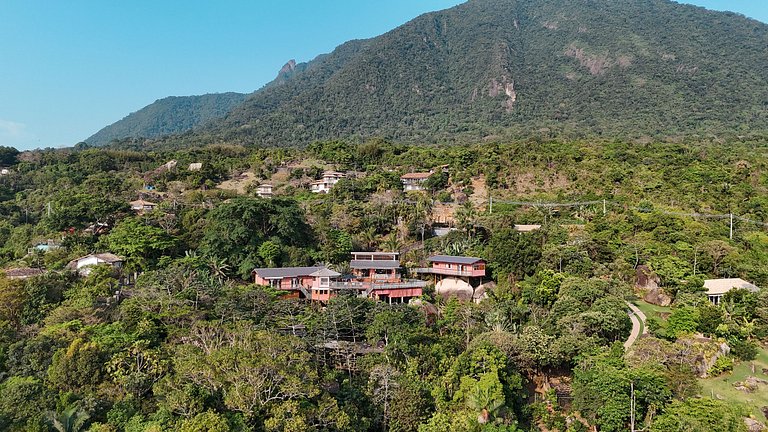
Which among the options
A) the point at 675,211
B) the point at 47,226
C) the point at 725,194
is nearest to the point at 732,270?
the point at 675,211

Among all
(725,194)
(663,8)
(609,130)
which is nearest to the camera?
(725,194)

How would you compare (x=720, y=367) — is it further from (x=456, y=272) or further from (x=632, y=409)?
(x=456, y=272)

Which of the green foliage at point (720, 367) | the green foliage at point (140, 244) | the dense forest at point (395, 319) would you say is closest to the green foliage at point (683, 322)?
the dense forest at point (395, 319)

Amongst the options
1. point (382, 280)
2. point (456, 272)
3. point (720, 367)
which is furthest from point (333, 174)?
point (720, 367)

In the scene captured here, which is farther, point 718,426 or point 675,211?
point 675,211

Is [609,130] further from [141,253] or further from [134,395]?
[134,395]

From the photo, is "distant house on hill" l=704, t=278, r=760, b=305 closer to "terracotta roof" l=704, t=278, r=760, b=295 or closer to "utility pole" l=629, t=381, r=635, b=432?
"terracotta roof" l=704, t=278, r=760, b=295

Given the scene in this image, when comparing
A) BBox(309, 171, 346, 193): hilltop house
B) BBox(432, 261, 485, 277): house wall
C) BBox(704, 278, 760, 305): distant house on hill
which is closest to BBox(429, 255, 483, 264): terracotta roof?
BBox(432, 261, 485, 277): house wall
